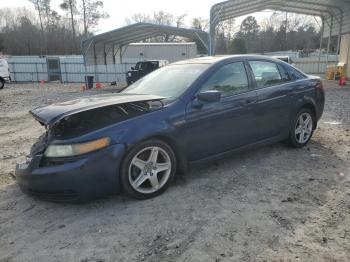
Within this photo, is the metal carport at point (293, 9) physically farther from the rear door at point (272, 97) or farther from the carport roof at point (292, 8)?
the rear door at point (272, 97)

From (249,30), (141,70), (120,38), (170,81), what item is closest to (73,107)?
(170,81)

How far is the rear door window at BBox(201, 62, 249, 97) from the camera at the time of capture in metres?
4.32

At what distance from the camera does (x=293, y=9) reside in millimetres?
21109

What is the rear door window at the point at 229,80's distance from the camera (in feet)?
14.2

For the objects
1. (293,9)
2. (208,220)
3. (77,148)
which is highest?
(293,9)

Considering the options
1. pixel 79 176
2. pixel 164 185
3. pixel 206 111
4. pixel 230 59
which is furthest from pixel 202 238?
pixel 230 59

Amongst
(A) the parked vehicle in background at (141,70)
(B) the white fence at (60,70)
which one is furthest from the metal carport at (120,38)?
(A) the parked vehicle in background at (141,70)

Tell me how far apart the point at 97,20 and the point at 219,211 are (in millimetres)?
58015

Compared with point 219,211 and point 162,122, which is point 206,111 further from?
point 219,211

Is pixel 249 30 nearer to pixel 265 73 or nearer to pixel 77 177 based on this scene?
pixel 265 73

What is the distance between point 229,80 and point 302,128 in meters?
1.82

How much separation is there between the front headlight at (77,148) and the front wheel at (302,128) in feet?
10.6

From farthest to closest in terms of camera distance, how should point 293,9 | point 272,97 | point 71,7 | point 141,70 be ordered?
point 71,7 < point 293,9 < point 141,70 < point 272,97

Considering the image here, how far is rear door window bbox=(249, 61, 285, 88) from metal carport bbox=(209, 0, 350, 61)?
14088 mm
